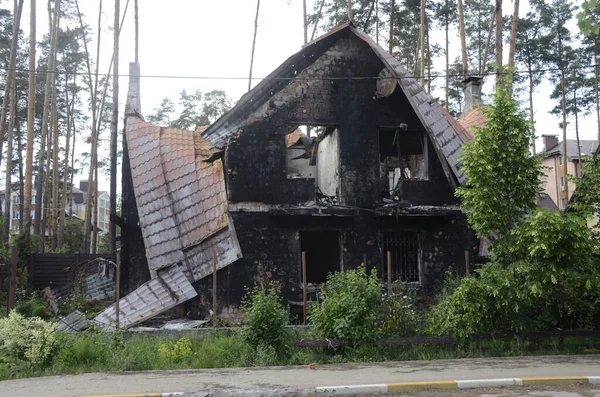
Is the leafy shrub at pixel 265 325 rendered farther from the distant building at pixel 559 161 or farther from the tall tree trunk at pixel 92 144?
the distant building at pixel 559 161

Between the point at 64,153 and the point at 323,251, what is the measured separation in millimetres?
29547

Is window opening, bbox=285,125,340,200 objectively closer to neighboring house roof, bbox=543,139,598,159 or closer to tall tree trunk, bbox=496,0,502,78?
tall tree trunk, bbox=496,0,502,78

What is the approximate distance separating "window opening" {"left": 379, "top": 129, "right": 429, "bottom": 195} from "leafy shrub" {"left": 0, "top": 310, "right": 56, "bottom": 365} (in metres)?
9.84

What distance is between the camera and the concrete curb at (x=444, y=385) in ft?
25.9

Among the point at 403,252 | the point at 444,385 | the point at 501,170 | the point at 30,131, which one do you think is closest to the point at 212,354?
the point at 444,385

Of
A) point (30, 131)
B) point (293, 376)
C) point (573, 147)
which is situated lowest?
point (293, 376)

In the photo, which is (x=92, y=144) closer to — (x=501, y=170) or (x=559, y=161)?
(x=501, y=170)

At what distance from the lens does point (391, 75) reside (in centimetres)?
1603

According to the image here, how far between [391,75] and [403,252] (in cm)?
487

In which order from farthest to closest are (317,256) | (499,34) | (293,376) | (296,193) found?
(317,256) < (499,34) < (296,193) < (293,376)

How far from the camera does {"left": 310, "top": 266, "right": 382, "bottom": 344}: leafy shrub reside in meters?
10.5

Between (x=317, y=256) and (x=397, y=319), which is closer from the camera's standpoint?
(x=397, y=319)

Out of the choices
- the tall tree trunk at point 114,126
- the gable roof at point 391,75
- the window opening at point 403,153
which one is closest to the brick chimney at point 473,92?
the window opening at point 403,153

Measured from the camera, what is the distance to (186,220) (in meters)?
15.9
